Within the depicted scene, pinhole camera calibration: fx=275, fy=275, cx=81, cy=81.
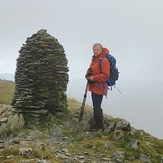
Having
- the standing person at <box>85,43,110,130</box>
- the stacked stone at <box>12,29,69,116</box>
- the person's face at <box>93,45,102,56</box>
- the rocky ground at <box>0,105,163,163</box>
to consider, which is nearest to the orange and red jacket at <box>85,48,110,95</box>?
the standing person at <box>85,43,110,130</box>

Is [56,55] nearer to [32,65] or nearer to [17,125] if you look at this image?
[32,65]

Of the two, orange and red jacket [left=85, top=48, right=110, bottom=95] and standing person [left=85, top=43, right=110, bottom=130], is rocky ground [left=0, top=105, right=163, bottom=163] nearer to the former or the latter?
standing person [left=85, top=43, right=110, bottom=130]

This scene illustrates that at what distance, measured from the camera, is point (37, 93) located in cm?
1861

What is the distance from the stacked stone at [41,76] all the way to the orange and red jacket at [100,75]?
4377 millimetres

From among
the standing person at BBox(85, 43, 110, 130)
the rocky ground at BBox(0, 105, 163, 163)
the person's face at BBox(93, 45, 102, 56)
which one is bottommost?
the rocky ground at BBox(0, 105, 163, 163)

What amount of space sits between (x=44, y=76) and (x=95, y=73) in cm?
503

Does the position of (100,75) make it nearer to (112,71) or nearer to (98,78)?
(98,78)

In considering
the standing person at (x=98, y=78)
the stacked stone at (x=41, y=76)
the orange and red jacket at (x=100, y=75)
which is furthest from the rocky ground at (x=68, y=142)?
the orange and red jacket at (x=100, y=75)

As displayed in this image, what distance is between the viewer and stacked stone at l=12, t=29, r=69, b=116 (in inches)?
728

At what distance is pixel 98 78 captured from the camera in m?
14.7

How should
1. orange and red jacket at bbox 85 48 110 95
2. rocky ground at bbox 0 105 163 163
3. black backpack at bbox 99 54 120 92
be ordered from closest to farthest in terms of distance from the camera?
rocky ground at bbox 0 105 163 163
orange and red jacket at bbox 85 48 110 95
black backpack at bbox 99 54 120 92

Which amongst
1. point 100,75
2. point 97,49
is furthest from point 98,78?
point 97,49

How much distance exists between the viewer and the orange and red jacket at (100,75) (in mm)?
14719

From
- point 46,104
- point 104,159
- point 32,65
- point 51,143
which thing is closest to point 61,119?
point 46,104
